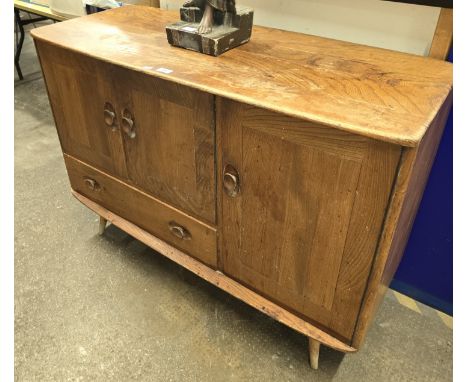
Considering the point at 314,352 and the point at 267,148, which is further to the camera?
the point at 314,352

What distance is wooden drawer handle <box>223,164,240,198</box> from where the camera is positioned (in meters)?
0.95

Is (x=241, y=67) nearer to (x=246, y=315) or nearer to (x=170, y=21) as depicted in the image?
(x=170, y=21)

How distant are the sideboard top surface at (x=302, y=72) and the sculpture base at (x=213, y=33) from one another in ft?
0.07

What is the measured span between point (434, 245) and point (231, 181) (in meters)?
0.77

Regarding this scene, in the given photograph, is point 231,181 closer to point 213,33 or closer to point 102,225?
point 213,33

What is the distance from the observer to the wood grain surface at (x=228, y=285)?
39.6 inches

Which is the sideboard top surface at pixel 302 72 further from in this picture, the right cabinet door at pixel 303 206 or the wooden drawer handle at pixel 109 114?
the wooden drawer handle at pixel 109 114

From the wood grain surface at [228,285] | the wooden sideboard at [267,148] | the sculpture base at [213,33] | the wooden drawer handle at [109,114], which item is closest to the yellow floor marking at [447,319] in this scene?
the wooden sideboard at [267,148]

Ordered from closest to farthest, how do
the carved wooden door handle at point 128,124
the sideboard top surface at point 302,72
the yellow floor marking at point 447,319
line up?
the sideboard top surface at point 302,72
the carved wooden door handle at point 128,124
the yellow floor marking at point 447,319

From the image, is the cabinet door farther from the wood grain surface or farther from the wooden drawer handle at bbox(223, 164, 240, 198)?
the wood grain surface

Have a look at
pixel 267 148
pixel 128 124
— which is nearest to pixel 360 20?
pixel 267 148

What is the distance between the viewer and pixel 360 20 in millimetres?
1093

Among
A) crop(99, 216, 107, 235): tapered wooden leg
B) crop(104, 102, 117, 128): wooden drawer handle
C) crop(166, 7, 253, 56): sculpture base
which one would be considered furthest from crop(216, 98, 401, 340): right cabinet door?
crop(99, 216, 107, 235): tapered wooden leg
